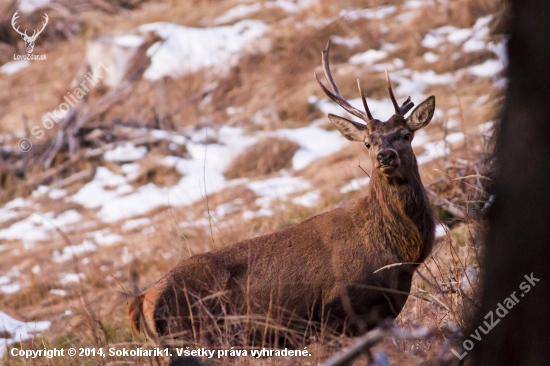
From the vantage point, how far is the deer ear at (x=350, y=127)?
540cm

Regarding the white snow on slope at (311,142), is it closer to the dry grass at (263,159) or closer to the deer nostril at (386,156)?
the dry grass at (263,159)

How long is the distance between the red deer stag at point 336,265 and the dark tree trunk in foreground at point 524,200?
173 cm

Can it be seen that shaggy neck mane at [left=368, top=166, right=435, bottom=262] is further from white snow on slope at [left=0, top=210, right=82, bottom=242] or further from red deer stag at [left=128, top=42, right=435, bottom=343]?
white snow on slope at [left=0, top=210, right=82, bottom=242]

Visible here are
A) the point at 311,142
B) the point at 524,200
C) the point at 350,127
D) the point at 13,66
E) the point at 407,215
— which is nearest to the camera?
the point at 524,200

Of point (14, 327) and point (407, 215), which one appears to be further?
point (14, 327)

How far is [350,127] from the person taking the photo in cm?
548

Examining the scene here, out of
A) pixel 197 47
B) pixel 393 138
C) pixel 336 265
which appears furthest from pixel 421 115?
pixel 197 47

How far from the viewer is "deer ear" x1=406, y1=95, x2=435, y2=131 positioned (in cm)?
521

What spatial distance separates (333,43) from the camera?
16.7 meters

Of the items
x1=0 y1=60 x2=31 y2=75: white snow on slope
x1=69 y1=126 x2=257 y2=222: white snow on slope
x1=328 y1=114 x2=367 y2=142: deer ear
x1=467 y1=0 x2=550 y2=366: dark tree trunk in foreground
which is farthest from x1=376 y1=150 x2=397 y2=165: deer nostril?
x1=0 y1=60 x2=31 y2=75: white snow on slope

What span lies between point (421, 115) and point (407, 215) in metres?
0.81

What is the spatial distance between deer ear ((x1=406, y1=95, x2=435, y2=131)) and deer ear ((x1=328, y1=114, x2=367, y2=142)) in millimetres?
355

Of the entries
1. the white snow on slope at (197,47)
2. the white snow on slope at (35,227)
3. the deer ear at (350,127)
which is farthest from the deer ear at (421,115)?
the white snow on slope at (197,47)

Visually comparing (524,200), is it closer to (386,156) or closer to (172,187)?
(386,156)
